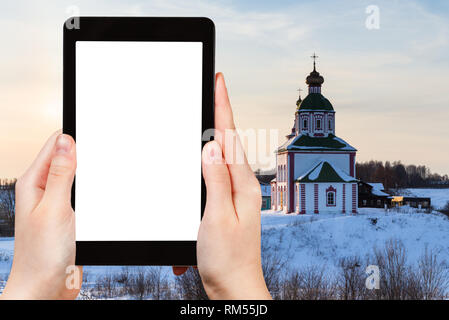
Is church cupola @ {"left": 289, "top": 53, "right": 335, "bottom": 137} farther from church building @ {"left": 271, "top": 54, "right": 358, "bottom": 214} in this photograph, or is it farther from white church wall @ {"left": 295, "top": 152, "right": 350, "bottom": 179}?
white church wall @ {"left": 295, "top": 152, "right": 350, "bottom": 179}

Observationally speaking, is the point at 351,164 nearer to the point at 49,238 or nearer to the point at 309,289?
the point at 309,289

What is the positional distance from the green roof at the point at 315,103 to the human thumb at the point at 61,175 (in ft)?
112

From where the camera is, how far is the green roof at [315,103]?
1391 inches

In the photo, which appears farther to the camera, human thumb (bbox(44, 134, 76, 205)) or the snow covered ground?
the snow covered ground

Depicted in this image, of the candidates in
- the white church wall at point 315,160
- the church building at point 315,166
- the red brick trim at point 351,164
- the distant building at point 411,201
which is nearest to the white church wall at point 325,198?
the church building at point 315,166

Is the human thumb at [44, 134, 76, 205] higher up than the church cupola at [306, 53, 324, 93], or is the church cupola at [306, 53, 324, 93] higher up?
the church cupola at [306, 53, 324, 93]

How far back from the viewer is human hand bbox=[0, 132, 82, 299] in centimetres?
155

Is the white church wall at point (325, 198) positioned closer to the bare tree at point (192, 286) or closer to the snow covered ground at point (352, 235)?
the snow covered ground at point (352, 235)

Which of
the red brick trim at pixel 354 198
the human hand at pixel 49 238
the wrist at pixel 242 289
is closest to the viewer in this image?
the wrist at pixel 242 289

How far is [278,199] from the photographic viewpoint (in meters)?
33.8

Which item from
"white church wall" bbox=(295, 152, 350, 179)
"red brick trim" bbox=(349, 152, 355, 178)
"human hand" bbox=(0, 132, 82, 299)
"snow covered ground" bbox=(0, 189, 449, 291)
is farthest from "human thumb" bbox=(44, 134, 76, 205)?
"red brick trim" bbox=(349, 152, 355, 178)

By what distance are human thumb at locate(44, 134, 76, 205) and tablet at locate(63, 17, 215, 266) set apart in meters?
0.07

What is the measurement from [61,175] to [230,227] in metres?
0.52
